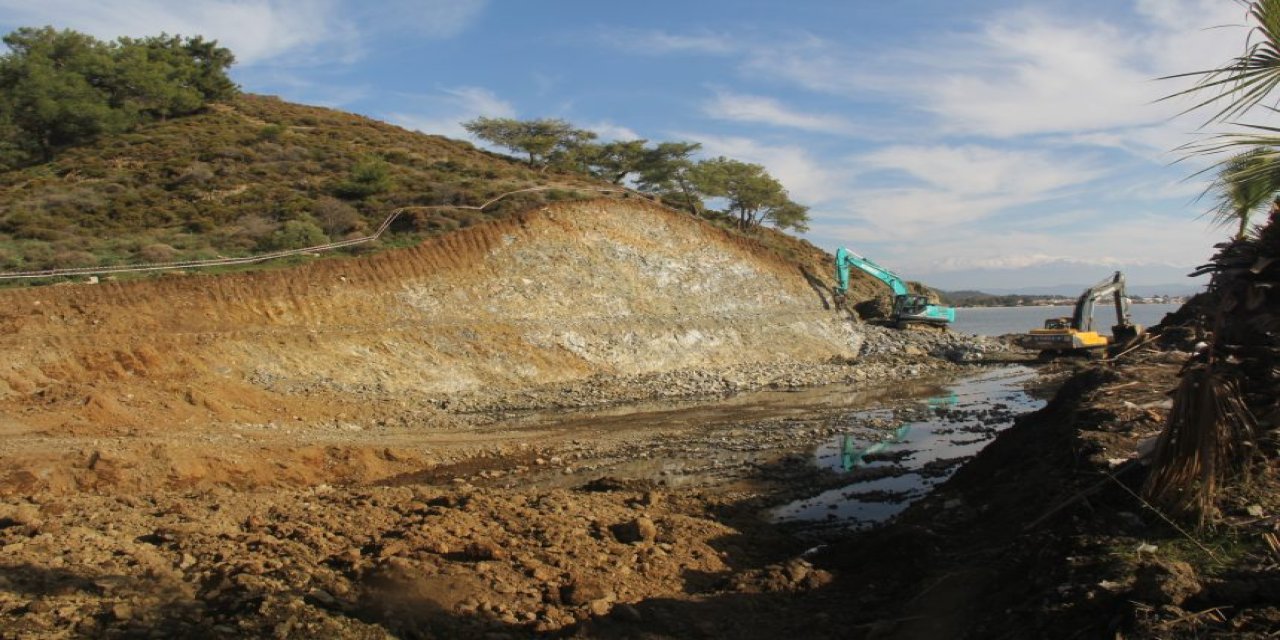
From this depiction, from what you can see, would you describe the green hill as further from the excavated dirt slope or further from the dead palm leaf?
the dead palm leaf

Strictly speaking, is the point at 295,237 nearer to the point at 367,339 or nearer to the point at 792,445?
the point at 367,339

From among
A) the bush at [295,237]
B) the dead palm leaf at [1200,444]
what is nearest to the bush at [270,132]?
the bush at [295,237]

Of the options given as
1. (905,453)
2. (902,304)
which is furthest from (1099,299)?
(905,453)

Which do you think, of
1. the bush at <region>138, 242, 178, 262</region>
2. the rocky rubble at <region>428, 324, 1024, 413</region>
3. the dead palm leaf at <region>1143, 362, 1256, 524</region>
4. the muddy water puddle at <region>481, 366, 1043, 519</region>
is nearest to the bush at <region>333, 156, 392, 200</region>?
the bush at <region>138, 242, 178, 262</region>

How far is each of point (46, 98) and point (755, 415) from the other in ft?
138

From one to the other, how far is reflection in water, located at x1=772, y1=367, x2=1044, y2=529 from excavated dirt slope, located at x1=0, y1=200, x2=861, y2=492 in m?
7.84

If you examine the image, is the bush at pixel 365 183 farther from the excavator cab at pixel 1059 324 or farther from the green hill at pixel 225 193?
the excavator cab at pixel 1059 324

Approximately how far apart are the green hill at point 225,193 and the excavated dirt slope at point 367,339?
3109 millimetres

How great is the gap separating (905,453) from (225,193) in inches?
1205

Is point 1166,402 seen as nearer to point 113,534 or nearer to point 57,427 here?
point 113,534

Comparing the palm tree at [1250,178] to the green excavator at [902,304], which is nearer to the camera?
the palm tree at [1250,178]

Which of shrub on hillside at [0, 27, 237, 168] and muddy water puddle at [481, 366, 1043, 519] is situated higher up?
shrub on hillside at [0, 27, 237, 168]

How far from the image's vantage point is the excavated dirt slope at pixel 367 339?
14391 mm

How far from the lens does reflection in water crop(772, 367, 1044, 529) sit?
38.5ft
